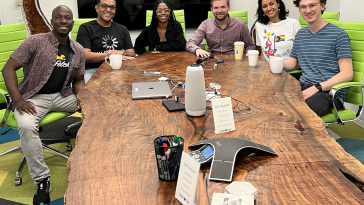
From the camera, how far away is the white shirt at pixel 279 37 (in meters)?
3.06

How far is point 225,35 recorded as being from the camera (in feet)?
10.8

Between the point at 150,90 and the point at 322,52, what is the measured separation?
1330 mm

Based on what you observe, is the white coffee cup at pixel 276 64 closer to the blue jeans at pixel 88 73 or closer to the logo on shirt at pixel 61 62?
the logo on shirt at pixel 61 62

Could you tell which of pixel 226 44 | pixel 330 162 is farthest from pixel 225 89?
pixel 226 44

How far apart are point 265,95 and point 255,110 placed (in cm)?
27

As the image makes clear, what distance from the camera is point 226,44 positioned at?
3.32m

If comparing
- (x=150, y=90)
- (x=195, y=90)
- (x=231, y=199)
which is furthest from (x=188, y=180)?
(x=150, y=90)

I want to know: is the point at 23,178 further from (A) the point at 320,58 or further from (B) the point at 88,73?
(A) the point at 320,58

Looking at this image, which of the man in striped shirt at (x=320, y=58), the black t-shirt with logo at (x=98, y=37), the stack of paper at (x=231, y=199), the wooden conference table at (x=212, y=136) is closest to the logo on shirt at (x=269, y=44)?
the man in striped shirt at (x=320, y=58)

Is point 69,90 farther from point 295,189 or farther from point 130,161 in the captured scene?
point 295,189

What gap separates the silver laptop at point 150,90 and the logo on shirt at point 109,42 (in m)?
1.29

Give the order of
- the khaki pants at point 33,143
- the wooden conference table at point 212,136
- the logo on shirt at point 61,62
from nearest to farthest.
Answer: the wooden conference table at point 212,136
the khaki pants at point 33,143
the logo on shirt at point 61,62

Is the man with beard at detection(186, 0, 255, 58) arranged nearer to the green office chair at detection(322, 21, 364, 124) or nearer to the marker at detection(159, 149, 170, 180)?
the green office chair at detection(322, 21, 364, 124)

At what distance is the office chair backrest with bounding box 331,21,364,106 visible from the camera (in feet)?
7.56
